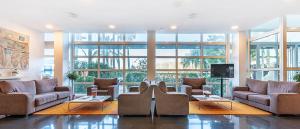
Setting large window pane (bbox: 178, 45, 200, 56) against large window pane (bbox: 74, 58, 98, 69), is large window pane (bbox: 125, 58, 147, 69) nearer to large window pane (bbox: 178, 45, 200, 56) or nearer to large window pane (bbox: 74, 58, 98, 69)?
large window pane (bbox: 74, 58, 98, 69)

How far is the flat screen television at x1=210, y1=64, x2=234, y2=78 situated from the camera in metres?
7.59

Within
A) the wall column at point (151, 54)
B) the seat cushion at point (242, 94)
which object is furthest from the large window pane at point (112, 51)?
the seat cushion at point (242, 94)

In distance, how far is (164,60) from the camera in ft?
29.2

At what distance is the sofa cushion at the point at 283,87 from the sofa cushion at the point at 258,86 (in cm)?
28

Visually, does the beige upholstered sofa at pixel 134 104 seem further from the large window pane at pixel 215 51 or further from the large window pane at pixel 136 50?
the large window pane at pixel 215 51

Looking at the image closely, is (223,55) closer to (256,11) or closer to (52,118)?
(256,11)

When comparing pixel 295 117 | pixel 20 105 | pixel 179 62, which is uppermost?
pixel 179 62

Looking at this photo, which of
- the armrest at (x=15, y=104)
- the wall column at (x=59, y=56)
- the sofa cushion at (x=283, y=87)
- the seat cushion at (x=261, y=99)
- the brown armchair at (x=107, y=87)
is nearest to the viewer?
the armrest at (x=15, y=104)

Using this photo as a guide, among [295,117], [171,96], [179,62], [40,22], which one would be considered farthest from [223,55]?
[40,22]

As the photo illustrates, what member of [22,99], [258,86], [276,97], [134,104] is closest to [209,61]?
[258,86]

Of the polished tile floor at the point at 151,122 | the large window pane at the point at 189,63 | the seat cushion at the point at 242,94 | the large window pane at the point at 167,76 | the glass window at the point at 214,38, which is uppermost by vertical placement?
the glass window at the point at 214,38

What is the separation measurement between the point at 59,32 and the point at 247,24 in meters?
7.25

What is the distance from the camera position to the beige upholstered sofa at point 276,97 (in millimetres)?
4844

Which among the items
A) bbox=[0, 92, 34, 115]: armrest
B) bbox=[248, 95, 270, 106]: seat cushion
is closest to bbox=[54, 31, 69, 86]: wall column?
bbox=[0, 92, 34, 115]: armrest
